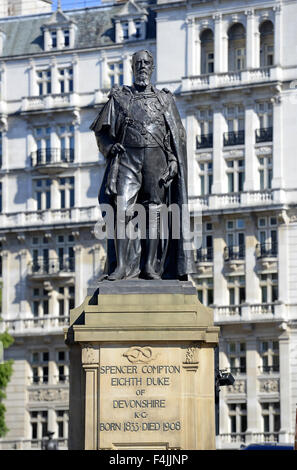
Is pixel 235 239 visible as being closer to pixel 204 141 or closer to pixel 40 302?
pixel 204 141

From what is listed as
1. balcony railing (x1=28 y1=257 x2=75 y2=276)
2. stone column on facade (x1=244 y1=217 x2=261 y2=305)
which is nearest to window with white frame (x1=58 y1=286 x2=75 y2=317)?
balcony railing (x1=28 y1=257 x2=75 y2=276)

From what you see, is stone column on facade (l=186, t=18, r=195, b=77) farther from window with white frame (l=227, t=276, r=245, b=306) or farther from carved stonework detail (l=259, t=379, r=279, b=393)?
carved stonework detail (l=259, t=379, r=279, b=393)

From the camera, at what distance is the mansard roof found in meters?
91.0

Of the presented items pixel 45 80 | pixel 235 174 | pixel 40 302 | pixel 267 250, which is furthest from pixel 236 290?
pixel 45 80

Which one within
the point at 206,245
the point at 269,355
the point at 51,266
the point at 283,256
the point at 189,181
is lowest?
the point at 269,355

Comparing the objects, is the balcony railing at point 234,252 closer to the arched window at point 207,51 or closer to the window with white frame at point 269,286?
the window with white frame at point 269,286

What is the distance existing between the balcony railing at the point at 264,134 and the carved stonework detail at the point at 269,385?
457 inches

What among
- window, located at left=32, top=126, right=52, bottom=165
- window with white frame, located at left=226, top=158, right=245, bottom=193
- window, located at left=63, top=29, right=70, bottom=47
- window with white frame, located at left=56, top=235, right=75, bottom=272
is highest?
window, located at left=63, top=29, right=70, bottom=47

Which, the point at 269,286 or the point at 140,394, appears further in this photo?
the point at 269,286

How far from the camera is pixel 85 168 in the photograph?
89.4 metres

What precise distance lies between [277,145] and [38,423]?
1891 centimetres

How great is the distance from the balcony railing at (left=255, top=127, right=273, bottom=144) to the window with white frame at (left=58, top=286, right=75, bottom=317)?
12.7 meters

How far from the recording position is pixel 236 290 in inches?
3332

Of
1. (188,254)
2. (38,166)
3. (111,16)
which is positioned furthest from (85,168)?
(188,254)
